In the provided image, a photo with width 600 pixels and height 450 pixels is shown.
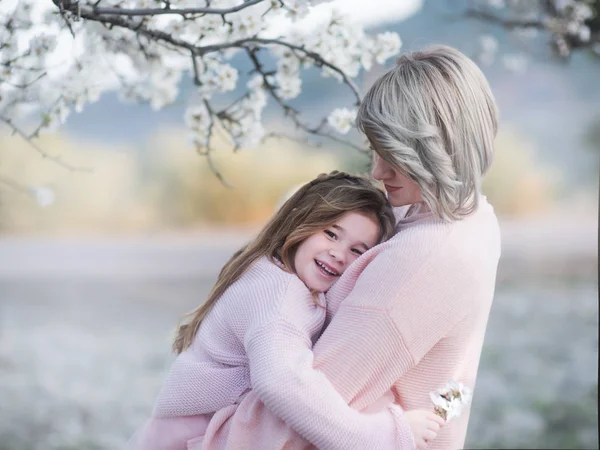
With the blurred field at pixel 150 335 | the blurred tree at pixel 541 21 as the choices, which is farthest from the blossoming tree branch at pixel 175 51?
the blurred tree at pixel 541 21

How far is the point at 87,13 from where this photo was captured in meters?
1.67

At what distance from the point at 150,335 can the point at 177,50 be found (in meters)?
1.45

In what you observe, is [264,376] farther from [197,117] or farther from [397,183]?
[197,117]

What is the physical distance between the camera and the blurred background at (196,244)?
2.77 m

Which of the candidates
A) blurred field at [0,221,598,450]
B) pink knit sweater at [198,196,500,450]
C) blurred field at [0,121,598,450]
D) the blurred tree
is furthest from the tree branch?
the blurred tree

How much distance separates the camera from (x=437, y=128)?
1283 millimetres

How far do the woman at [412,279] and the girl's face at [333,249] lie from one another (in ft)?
0.19

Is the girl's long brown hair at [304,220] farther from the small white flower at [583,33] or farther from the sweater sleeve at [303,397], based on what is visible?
the small white flower at [583,33]

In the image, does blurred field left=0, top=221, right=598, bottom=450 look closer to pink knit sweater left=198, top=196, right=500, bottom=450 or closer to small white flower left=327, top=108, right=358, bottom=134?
small white flower left=327, top=108, right=358, bottom=134

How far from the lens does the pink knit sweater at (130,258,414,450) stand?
47.1 inches

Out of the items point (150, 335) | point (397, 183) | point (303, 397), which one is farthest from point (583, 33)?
point (303, 397)

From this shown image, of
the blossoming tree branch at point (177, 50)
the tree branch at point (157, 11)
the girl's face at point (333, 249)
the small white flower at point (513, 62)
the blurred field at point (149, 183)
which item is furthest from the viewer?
the small white flower at point (513, 62)

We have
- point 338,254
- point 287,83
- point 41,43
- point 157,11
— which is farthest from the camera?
point 287,83

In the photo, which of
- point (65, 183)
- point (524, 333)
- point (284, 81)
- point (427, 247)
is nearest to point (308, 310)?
point (427, 247)
